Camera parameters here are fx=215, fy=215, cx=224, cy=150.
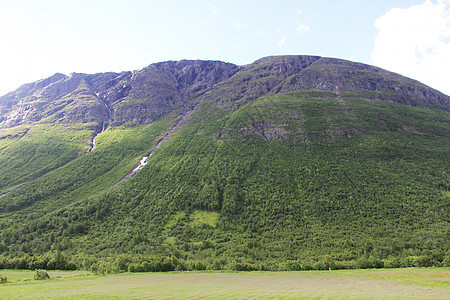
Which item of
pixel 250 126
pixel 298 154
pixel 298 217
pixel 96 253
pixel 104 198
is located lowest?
pixel 96 253

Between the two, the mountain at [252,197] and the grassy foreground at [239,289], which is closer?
the grassy foreground at [239,289]

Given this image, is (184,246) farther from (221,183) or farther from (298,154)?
(298,154)

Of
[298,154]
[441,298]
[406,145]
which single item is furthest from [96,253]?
[406,145]

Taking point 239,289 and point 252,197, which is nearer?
point 239,289

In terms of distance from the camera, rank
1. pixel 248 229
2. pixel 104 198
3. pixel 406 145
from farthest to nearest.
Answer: pixel 406 145 < pixel 104 198 < pixel 248 229

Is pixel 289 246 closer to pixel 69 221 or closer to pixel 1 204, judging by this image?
pixel 69 221

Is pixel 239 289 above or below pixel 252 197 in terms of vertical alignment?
above

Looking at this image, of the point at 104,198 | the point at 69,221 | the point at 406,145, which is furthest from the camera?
the point at 406,145

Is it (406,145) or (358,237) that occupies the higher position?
(406,145)

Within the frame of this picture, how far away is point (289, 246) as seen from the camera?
85.8 meters

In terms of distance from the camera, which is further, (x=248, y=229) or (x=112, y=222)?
(x=112, y=222)

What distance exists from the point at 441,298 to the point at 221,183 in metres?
111

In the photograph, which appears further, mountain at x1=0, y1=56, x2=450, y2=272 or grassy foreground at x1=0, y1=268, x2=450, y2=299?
mountain at x1=0, y1=56, x2=450, y2=272

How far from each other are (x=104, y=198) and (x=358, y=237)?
134 m
